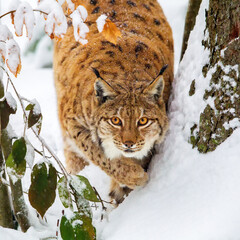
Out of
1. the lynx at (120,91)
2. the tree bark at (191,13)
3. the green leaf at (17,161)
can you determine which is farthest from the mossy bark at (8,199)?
the tree bark at (191,13)

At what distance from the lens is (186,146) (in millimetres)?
2508

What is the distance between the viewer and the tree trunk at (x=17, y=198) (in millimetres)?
2301

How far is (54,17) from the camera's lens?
1.62 metres

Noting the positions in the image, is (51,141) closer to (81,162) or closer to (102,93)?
(81,162)

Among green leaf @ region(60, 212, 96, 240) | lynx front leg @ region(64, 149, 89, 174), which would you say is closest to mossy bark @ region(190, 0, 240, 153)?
green leaf @ region(60, 212, 96, 240)

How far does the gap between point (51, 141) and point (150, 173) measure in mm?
2460

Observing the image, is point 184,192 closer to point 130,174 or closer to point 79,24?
point 130,174

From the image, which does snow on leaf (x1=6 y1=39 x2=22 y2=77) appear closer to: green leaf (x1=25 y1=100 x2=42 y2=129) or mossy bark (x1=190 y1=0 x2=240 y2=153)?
green leaf (x1=25 y1=100 x2=42 y2=129)

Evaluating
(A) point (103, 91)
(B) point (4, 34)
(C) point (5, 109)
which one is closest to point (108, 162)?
(A) point (103, 91)

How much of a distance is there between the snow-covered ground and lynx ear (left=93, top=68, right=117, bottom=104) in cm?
45

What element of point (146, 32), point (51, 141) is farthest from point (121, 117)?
point (51, 141)

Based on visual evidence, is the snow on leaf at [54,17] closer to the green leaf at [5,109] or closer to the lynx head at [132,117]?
the green leaf at [5,109]

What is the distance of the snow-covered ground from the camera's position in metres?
1.95

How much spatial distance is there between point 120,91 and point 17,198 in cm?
102
